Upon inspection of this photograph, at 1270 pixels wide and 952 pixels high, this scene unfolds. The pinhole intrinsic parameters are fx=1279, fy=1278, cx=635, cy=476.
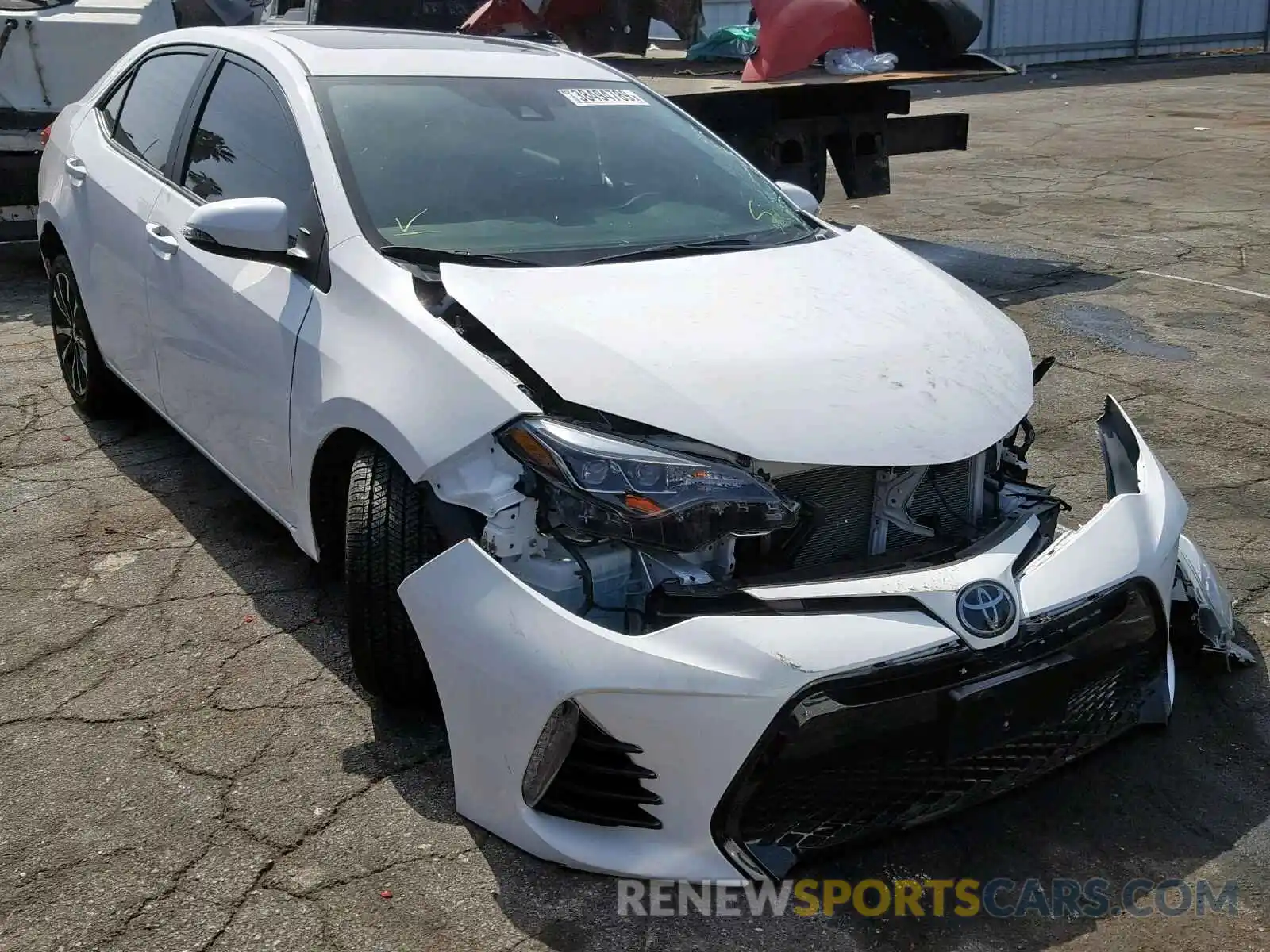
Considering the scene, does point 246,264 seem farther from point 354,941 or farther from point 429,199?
point 354,941

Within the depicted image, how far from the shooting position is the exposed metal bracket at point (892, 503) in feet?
8.99

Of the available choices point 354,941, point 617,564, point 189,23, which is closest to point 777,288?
point 617,564

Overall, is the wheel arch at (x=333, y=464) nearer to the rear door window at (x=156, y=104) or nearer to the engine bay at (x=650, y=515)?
the engine bay at (x=650, y=515)

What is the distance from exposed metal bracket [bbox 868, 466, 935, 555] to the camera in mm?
2740

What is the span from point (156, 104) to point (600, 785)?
10.2 feet

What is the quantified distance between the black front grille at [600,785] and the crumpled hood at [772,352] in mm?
624

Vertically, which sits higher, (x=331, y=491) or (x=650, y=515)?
(x=650, y=515)

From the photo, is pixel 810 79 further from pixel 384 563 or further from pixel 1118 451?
pixel 384 563

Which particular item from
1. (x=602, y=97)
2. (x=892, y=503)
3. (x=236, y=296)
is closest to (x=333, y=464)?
(x=236, y=296)

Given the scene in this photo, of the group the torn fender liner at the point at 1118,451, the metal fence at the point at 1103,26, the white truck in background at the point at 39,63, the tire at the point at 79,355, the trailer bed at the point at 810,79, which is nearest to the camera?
the torn fender liner at the point at 1118,451

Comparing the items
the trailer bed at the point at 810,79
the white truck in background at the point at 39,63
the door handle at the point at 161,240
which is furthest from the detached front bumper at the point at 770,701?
the white truck in background at the point at 39,63

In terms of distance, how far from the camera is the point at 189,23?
9.34 m

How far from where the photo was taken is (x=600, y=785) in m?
2.50

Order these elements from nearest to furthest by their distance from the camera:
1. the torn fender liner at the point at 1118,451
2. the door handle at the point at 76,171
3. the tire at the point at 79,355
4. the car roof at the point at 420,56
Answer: the torn fender liner at the point at 1118,451 < the car roof at the point at 420,56 < the door handle at the point at 76,171 < the tire at the point at 79,355
